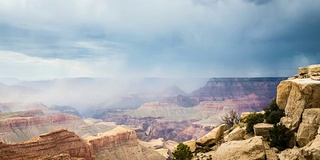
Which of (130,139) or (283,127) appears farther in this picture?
(130,139)

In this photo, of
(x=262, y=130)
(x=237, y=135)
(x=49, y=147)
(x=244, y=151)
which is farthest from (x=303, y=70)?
(x=49, y=147)

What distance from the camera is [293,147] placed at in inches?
1128

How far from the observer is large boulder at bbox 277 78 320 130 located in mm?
28891

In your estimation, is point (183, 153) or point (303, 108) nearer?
point (303, 108)

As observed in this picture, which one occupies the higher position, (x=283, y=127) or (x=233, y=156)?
(x=283, y=127)

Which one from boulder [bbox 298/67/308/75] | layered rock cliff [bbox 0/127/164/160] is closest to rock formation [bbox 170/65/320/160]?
boulder [bbox 298/67/308/75]

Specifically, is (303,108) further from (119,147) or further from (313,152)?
(119,147)

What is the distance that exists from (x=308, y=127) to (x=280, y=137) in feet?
9.48

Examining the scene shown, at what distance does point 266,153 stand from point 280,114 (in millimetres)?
7182

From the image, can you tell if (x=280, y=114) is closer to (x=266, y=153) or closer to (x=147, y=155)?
(x=266, y=153)

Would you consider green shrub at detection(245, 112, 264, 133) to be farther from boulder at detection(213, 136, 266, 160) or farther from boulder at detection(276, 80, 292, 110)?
boulder at detection(213, 136, 266, 160)

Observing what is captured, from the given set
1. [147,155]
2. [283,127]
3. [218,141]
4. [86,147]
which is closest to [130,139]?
[147,155]

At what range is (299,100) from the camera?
98.7 ft

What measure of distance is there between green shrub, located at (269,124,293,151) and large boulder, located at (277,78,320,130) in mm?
743
